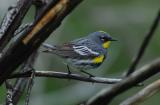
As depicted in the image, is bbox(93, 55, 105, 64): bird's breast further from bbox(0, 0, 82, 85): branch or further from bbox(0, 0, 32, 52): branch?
bbox(0, 0, 82, 85): branch

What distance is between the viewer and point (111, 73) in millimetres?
5766

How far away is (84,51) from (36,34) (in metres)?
2.45

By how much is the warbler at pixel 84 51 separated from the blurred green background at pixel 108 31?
771 millimetres

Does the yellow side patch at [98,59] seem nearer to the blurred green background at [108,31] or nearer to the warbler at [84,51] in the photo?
the warbler at [84,51]

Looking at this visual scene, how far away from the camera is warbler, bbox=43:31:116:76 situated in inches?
140

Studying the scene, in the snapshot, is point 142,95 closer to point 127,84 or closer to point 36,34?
point 127,84

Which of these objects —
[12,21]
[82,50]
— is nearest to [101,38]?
[82,50]

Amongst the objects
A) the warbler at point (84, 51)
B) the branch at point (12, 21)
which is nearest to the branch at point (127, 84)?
the branch at point (12, 21)

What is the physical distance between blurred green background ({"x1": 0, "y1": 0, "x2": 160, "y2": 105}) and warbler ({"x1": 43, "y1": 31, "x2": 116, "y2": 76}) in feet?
2.53

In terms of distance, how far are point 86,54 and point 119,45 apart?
7.31 ft

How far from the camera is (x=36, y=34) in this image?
1.37 m

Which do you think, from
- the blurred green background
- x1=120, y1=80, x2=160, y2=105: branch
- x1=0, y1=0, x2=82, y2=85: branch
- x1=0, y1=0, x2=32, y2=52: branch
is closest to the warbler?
the blurred green background

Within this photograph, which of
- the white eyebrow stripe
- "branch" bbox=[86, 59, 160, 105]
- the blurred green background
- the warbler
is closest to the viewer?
"branch" bbox=[86, 59, 160, 105]

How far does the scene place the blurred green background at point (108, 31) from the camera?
5163 millimetres
